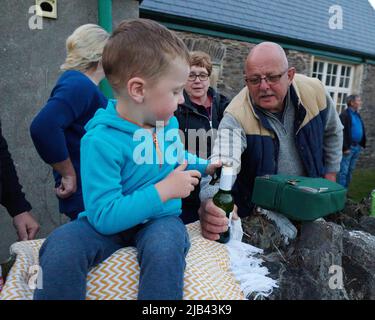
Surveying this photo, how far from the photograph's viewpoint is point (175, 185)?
1335mm

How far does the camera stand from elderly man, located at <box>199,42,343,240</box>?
2.39m

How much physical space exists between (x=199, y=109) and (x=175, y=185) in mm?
2079

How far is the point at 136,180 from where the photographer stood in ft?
4.45

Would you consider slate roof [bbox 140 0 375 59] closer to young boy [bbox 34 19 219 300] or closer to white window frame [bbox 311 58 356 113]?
white window frame [bbox 311 58 356 113]

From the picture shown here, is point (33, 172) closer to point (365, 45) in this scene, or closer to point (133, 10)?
point (133, 10)

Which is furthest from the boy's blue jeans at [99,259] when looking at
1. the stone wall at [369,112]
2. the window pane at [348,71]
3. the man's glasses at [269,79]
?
the window pane at [348,71]

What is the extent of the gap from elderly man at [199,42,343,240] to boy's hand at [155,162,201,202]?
3.07ft

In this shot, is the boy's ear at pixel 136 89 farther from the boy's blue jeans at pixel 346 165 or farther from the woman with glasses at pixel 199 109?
the boy's blue jeans at pixel 346 165

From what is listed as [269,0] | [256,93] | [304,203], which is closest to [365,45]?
[269,0]

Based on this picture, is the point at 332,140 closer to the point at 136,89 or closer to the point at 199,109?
the point at 199,109

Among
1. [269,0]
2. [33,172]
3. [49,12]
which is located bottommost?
A: [33,172]

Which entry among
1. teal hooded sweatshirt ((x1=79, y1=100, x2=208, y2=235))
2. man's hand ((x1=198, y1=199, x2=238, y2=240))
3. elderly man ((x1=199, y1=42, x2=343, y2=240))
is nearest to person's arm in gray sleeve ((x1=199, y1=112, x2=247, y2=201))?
elderly man ((x1=199, y1=42, x2=343, y2=240))
